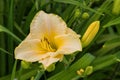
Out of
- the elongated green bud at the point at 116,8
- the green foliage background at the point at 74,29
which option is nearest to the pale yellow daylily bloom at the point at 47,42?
the green foliage background at the point at 74,29

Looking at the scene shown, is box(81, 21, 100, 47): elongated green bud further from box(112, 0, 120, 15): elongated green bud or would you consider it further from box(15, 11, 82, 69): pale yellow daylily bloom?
box(112, 0, 120, 15): elongated green bud

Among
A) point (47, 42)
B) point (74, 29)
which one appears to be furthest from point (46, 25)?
point (74, 29)

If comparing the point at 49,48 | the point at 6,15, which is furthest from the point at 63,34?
the point at 6,15

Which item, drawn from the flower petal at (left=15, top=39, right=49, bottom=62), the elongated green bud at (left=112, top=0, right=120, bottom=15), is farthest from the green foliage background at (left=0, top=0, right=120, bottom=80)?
the flower petal at (left=15, top=39, right=49, bottom=62)

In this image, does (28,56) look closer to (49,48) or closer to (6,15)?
(49,48)

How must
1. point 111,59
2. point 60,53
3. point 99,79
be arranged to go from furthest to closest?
point 99,79
point 111,59
point 60,53

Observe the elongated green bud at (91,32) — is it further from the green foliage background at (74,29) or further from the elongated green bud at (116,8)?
the elongated green bud at (116,8)
